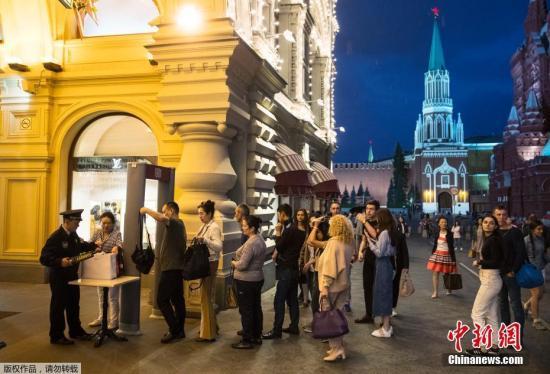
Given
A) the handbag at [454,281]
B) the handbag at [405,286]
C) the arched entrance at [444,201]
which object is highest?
the arched entrance at [444,201]

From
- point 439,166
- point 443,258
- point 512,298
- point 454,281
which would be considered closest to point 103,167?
point 443,258

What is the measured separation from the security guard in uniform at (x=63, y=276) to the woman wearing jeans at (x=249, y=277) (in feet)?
7.20

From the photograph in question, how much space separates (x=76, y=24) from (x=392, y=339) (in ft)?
34.2

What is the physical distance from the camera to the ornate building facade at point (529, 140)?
41094 millimetres

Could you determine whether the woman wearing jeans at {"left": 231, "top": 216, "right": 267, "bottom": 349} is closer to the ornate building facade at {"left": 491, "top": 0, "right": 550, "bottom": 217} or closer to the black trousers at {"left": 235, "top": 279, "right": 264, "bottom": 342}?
the black trousers at {"left": 235, "top": 279, "right": 264, "bottom": 342}

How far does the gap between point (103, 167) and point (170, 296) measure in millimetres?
6159

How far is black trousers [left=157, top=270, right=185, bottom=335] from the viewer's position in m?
6.70

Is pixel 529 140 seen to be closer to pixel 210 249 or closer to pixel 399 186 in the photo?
pixel 399 186

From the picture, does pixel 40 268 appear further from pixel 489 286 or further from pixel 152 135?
pixel 489 286

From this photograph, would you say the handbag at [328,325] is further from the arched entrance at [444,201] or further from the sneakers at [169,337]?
the arched entrance at [444,201]

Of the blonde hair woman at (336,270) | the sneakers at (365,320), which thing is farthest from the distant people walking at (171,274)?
the sneakers at (365,320)

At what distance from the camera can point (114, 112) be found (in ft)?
37.6

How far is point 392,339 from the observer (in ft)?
23.2

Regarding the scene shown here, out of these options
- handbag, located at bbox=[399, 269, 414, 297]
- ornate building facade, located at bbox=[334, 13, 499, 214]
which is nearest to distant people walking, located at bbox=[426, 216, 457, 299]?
handbag, located at bbox=[399, 269, 414, 297]
